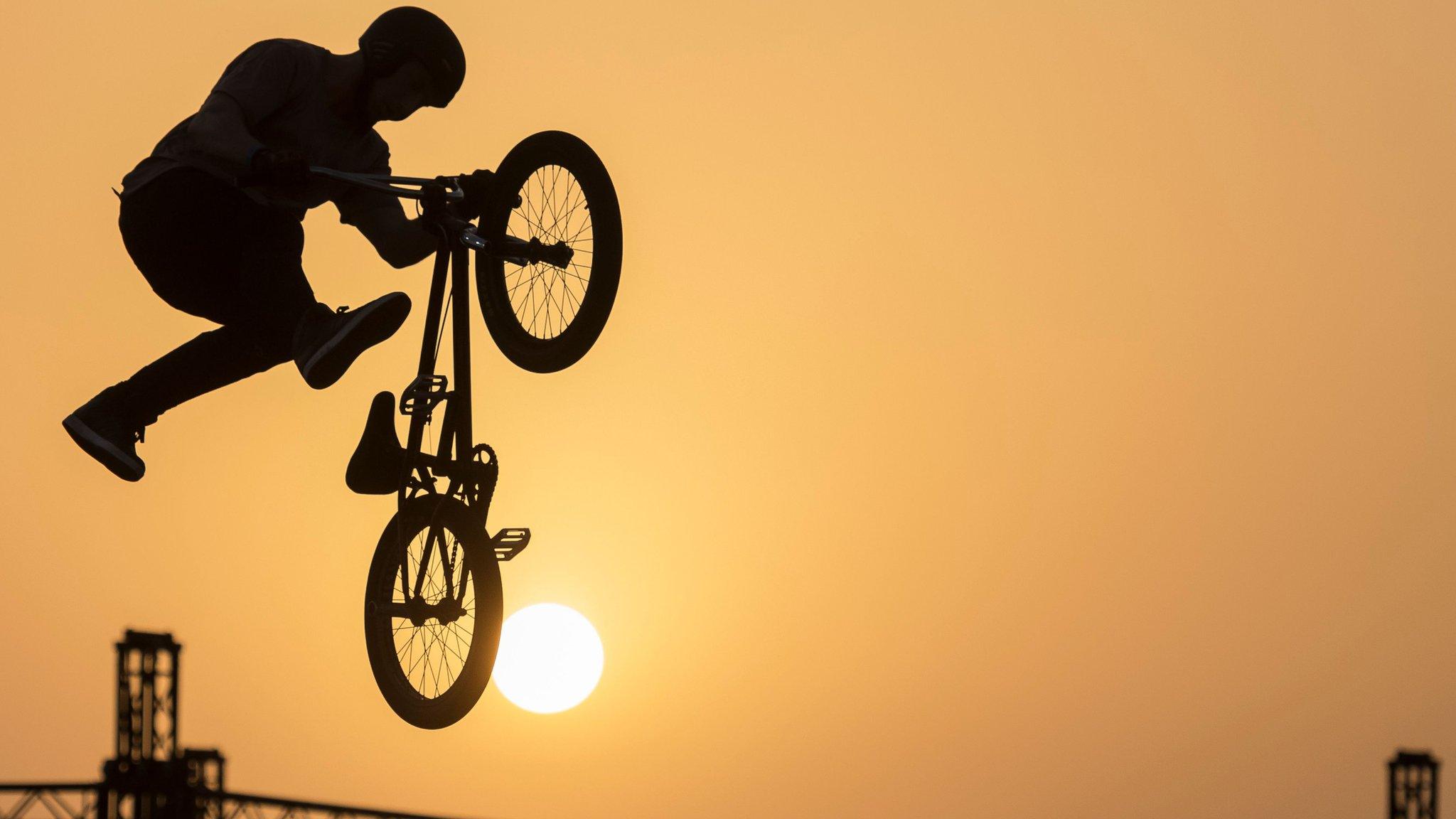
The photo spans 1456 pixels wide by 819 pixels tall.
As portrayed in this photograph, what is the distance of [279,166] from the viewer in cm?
566

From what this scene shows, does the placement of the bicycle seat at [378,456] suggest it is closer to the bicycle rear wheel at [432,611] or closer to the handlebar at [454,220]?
the bicycle rear wheel at [432,611]

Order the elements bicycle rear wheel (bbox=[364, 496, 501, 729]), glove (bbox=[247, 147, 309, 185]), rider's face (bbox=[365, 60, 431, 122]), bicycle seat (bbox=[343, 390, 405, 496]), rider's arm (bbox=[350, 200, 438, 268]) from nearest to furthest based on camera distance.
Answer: glove (bbox=[247, 147, 309, 185]) < bicycle rear wheel (bbox=[364, 496, 501, 729]) < rider's face (bbox=[365, 60, 431, 122]) < bicycle seat (bbox=[343, 390, 405, 496]) < rider's arm (bbox=[350, 200, 438, 268])

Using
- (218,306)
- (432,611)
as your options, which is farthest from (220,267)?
(432,611)

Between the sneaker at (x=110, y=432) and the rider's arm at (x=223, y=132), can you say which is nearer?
the rider's arm at (x=223, y=132)

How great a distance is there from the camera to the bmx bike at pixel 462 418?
19.3 ft

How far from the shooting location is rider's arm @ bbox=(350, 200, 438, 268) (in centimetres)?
636

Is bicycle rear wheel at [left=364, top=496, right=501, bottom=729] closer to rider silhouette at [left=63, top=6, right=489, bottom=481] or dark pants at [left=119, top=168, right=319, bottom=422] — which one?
rider silhouette at [left=63, top=6, right=489, bottom=481]

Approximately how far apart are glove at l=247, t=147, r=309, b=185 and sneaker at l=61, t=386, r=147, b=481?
3.95 ft

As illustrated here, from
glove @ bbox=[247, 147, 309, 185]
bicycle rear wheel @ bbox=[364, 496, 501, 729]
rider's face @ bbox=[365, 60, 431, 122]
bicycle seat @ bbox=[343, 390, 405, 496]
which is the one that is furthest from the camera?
bicycle seat @ bbox=[343, 390, 405, 496]

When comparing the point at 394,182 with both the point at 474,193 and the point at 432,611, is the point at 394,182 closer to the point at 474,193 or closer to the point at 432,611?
the point at 474,193

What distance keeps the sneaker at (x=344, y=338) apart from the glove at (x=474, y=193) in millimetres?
366

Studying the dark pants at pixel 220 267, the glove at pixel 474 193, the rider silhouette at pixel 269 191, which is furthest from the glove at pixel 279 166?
the glove at pixel 474 193

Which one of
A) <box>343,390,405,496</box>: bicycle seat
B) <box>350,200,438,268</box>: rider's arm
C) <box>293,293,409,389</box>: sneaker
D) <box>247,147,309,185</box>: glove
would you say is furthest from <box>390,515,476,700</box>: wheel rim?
<box>247,147,309,185</box>: glove

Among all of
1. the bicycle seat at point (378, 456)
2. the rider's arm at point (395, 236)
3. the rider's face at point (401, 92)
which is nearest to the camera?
the rider's face at point (401, 92)
